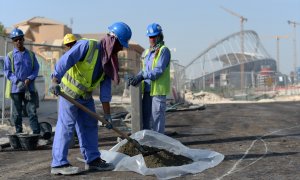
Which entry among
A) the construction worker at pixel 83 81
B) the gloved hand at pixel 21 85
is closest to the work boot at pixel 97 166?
the construction worker at pixel 83 81

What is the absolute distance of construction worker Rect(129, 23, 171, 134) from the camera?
659 cm

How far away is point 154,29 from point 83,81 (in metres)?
1.88

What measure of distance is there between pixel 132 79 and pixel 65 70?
1802 millimetres

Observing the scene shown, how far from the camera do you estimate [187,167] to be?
202 inches

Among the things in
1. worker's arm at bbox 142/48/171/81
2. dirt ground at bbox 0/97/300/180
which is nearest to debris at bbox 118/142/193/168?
dirt ground at bbox 0/97/300/180

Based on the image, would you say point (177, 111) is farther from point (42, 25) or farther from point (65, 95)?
point (42, 25)

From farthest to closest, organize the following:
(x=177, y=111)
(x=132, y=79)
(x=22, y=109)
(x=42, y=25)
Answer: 1. (x=42, y=25)
2. (x=177, y=111)
3. (x=22, y=109)
4. (x=132, y=79)

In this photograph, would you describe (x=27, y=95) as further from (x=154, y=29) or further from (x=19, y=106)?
(x=154, y=29)

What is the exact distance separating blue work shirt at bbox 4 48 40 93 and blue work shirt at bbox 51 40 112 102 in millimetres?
3221

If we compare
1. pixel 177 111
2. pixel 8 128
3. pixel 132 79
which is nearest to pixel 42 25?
pixel 177 111

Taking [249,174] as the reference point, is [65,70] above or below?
above

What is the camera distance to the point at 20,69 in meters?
8.01

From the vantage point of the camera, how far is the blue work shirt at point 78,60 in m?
4.83

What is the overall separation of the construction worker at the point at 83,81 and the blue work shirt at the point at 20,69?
9.95 ft
